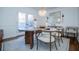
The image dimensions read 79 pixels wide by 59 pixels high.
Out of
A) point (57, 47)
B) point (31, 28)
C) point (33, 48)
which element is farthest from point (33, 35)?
point (57, 47)

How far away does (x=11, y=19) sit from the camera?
65.4 inches

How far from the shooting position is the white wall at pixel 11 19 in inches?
65.4

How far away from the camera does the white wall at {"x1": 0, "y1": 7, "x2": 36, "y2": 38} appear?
1.66 meters

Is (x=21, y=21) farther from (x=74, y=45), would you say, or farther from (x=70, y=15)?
(x=74, y=45)

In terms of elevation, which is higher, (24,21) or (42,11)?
(42,11)

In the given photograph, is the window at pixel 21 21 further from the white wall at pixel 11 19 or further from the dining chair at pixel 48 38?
the dining chair at pixel 48 38

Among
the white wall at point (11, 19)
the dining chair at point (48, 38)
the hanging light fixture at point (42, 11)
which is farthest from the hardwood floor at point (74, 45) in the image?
the white wall at point (11, 19)

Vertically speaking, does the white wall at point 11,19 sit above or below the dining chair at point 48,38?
above

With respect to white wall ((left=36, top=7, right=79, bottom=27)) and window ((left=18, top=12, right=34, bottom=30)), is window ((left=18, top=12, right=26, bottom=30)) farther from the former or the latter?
white wall ((left=36, top=7, right=79, bottom=27))

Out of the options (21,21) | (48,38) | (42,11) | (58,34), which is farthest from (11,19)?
(58,34)

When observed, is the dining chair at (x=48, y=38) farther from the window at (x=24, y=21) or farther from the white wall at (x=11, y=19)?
the white wall at (x=11, y=19)

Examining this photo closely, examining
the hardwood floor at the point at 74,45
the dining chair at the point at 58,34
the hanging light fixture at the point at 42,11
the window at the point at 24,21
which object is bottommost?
the hardwood floor at the point at 74,45

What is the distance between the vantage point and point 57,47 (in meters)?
1.73
